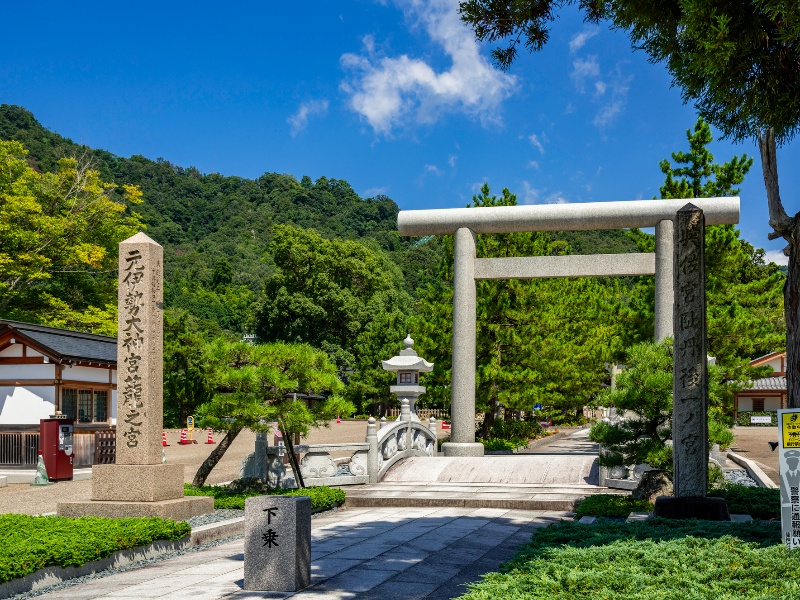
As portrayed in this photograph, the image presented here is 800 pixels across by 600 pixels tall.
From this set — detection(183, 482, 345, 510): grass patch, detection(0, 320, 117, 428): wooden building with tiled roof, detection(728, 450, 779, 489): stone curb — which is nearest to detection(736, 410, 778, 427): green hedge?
detection(728, 450, 779, 489): stone curb

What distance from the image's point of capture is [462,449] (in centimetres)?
1889

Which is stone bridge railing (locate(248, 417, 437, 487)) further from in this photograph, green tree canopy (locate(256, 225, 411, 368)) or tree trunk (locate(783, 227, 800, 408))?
green tree canopy (locate(256, 225, 411, 368))

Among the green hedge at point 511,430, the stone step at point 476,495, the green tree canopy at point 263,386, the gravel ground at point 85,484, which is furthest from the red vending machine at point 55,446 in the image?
the green hedge at point 511,430

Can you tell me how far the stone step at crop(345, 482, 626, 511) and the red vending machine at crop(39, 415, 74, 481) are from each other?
7.90m

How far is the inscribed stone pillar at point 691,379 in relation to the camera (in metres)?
8.64

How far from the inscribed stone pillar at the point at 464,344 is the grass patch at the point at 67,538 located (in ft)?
33.1

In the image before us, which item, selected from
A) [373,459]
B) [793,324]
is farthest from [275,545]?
[373,459]

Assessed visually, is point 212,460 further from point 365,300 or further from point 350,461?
point 365,300

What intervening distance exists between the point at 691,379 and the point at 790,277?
1.52 m

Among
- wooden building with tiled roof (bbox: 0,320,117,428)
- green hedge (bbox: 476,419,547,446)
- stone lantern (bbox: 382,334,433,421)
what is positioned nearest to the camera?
stone lantern (bbox: 382,334,433,421)

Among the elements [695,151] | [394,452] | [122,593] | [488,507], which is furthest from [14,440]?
[695,151]

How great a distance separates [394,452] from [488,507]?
4161 mm

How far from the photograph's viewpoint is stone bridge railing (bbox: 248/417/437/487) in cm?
1398

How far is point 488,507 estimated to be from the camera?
13.6 metres
